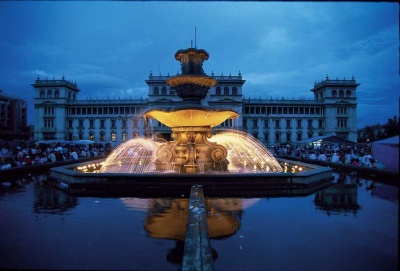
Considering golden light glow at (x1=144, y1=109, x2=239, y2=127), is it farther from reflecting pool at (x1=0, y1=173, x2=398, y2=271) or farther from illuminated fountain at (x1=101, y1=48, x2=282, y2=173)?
reflecting pool at (x1=0, y1=173, x2=398, y2=271)

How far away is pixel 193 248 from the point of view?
10.2 ft

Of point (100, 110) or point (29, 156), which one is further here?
point (100, 110)

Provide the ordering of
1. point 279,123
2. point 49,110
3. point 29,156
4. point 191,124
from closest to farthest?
point 191,124, point 29,156, point 49,110, point 279,123

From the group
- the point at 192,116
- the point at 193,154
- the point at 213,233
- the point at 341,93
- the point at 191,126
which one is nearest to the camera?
the point at 213,233

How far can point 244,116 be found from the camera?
6488 cm

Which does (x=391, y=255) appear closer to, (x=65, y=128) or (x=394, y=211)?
(x=394, y=211)

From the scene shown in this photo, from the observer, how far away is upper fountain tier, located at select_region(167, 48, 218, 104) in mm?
11586

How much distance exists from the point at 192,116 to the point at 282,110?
59.3 m

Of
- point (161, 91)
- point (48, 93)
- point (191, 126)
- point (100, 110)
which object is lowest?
point (191, 126)

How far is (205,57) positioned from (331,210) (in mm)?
8218

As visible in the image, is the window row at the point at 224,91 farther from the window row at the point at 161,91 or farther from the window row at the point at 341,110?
the window row at the point at 341,110

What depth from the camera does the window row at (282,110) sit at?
65938 mm

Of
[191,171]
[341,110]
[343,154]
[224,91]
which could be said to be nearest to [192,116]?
[191,171]

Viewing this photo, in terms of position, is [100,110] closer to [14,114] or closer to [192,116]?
[14,114]
